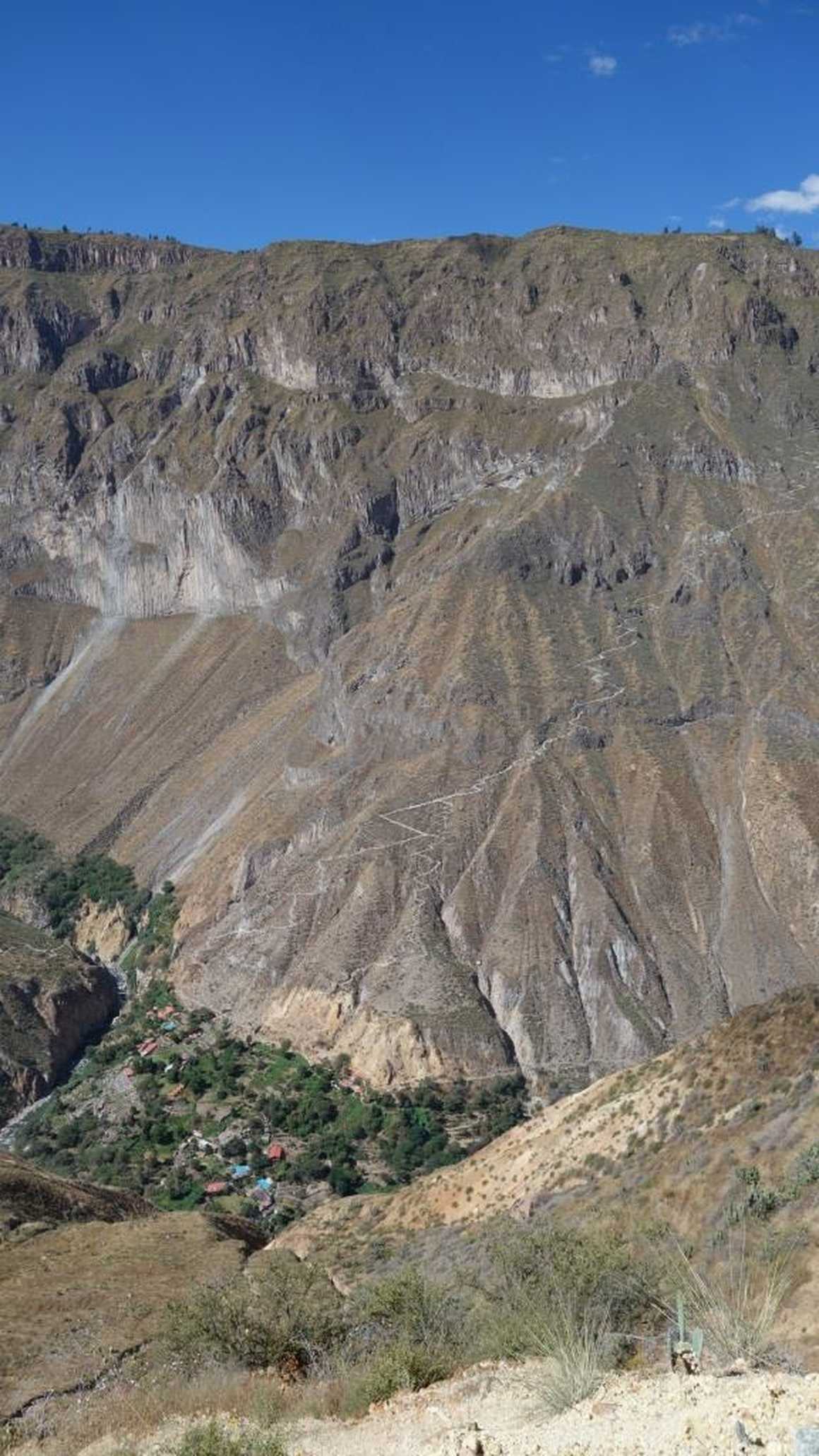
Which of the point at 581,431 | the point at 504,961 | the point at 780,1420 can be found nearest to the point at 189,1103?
the point at 504,961

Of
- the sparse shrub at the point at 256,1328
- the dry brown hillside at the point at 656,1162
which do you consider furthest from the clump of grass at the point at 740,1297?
the sparse shrub at the point at 256,1328

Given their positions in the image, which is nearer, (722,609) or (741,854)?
(741,854)

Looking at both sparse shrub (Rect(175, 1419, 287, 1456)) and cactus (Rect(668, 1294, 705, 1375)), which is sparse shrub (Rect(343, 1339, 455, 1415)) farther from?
cactus (Rect(668, 1294, 705, 1375))

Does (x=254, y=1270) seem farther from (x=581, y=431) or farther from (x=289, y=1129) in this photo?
(x=581, y=431)

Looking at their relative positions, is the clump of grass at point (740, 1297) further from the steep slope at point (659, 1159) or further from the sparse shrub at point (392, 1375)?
the sparse shrub at point (392, 1375)

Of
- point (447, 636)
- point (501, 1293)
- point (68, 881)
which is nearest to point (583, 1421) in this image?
point (501, 1293)

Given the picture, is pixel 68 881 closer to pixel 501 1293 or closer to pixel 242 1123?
pixel 242 1123

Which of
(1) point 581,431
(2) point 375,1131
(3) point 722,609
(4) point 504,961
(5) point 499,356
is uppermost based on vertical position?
(5) point 499,356
